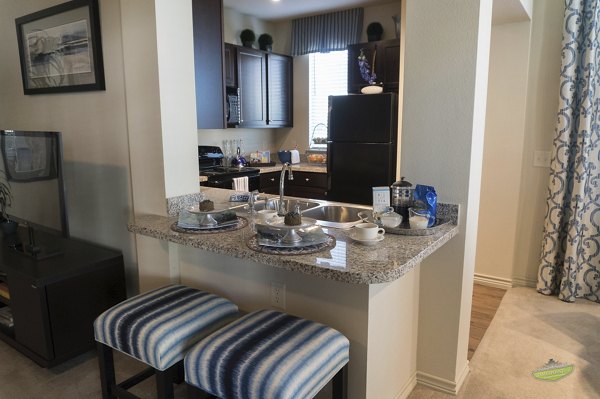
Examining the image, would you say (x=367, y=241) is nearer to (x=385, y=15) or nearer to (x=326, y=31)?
(x=385, y=15)

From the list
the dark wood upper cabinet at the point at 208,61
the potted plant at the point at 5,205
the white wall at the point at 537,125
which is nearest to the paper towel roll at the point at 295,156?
the dark wood upper cabinet at the point at 208,61

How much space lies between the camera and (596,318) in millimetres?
2871

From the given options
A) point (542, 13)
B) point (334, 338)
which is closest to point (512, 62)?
point (542, 13)

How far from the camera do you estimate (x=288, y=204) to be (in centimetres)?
250

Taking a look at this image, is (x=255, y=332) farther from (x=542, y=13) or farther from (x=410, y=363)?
(x=542, y=13)

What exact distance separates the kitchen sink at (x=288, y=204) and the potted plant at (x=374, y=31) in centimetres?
275

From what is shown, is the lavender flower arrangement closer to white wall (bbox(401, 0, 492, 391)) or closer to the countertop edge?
white wall (bbox(401, 0, 492, 391))

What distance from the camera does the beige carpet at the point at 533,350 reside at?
2102mm

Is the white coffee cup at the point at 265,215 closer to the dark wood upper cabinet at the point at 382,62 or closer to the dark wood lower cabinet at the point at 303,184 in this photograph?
→ the dark wood lower cabinet at the point at 303,184

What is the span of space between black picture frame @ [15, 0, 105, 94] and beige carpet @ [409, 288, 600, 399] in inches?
99.9

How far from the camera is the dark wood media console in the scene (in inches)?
83.8

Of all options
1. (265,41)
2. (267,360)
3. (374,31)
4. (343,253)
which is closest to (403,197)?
(343,253)

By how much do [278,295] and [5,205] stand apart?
196cm

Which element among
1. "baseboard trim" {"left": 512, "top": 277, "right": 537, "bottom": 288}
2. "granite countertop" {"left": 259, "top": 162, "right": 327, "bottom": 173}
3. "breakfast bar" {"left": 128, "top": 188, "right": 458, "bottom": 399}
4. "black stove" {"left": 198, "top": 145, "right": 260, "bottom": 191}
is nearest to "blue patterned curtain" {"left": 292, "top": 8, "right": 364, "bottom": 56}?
"granite countertop" {"left": 259, "top": 162, "right": 327, "bottom": 173}
